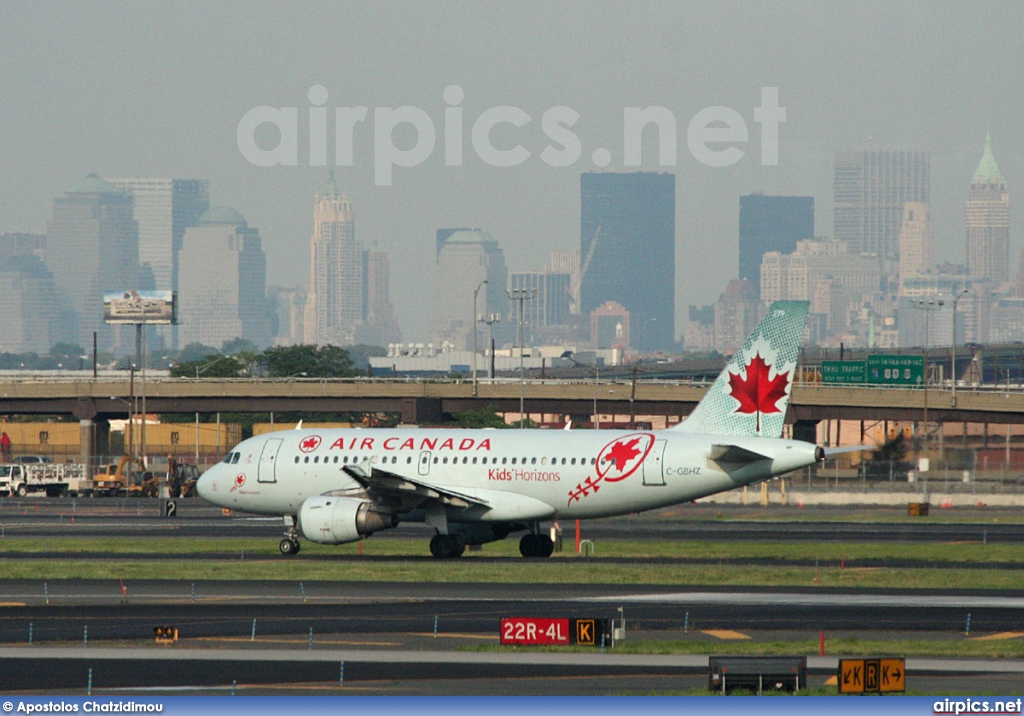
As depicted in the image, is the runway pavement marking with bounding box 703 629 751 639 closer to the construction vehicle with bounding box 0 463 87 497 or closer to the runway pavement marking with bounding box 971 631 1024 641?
the runway pavement marking with bounding box 971 631 1024 641

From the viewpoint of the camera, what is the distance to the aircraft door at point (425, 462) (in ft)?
177

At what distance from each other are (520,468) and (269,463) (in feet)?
29.3

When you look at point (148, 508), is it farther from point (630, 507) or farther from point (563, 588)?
point (563, 588)

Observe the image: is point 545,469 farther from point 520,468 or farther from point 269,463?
point 269,463

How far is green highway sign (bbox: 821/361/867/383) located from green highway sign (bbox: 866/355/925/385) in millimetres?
907

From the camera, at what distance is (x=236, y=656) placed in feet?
100

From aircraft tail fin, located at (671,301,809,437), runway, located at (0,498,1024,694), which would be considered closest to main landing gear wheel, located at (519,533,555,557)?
runway, located at (0,498,1024,694)

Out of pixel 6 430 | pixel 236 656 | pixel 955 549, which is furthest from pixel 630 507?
pixel 6 430

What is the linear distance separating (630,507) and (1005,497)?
4279 cm

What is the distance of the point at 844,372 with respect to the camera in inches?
5640

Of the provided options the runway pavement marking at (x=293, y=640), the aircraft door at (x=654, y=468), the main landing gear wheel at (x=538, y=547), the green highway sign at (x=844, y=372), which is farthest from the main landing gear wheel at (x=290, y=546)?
the green highway sign at (x=844, y=372)

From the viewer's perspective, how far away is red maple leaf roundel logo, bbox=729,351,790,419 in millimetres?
52688

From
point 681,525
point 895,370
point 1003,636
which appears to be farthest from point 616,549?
point 895,370

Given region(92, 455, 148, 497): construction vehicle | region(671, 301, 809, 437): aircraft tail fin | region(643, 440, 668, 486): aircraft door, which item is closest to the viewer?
region(643, 440, 668, 486): aircraft door
